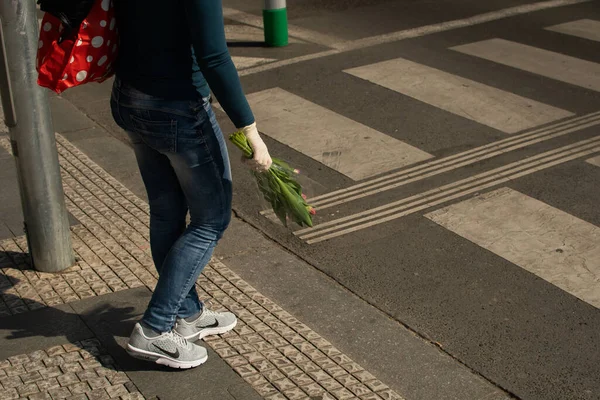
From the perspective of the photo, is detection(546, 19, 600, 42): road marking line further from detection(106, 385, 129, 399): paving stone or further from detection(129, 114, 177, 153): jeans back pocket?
detection(106, 385, 129, 399): paving stone

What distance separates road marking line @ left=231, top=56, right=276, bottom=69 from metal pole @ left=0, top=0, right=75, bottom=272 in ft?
15.4

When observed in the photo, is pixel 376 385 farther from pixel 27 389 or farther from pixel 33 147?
pixel 33 147

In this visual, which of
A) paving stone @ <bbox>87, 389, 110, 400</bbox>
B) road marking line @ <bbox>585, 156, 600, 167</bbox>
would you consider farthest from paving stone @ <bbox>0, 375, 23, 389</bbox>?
road marking line @ <bbox>585, 156, 600, 167</bbox>

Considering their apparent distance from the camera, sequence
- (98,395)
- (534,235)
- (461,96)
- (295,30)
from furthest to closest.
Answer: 1. (295,30)
2. (461,96)
3. (534,235)
4. (98,395)

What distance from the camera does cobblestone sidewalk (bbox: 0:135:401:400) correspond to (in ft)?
13.4

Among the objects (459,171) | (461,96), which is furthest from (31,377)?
(461,96)

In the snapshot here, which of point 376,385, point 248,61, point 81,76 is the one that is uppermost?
point 81,76

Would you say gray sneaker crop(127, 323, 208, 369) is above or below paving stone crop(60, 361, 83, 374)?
above

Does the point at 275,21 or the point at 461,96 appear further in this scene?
the point at 275,21

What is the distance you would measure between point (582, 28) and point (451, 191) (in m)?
4.97

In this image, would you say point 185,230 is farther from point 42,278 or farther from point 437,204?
point 437,204

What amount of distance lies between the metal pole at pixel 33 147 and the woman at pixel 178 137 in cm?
104

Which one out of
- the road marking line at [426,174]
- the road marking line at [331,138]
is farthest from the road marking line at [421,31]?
the road marking line at [426,174]

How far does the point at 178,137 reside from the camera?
382cm
